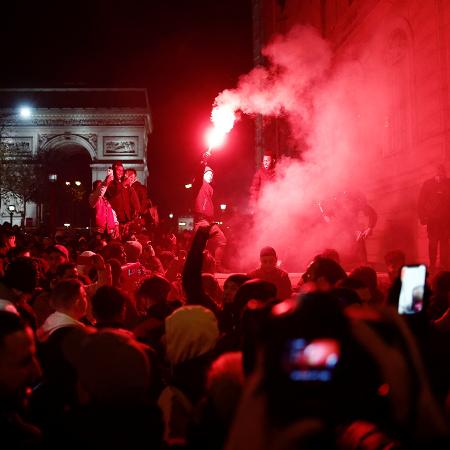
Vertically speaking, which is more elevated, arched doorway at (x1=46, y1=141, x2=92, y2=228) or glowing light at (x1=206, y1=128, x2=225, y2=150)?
arched doorway at (x1=46, y1=141, x2=92, y2=228)

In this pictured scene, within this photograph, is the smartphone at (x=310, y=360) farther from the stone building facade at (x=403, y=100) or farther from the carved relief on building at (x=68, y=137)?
the carved relief on building at (x=68, y=137)

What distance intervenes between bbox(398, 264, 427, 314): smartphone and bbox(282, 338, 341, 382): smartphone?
5.35 ft

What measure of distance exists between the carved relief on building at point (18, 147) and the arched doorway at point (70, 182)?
194 cm

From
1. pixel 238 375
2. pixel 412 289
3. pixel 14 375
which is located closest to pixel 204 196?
pixel 412 289

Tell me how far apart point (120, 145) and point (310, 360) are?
58.8 metres

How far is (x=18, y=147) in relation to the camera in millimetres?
Result: 54938

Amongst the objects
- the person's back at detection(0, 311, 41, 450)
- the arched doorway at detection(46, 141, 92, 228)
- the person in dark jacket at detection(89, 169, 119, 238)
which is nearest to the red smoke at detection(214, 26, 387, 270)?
the person in dark jacket at detection(89, 169, 119, 238)

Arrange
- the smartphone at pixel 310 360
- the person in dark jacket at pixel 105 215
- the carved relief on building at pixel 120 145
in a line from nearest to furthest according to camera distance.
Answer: the smartphone at pixel 310 360, the person in dark jacket at pixel 105 215, the carved relief on building at pixel 120 145

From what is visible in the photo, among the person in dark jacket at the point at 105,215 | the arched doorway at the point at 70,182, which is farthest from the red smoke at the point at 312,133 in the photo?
the arched doorway at the point at 70,182

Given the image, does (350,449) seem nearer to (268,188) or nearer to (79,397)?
(79,397)

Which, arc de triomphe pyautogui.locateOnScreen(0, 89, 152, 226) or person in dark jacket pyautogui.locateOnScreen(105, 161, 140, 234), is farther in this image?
arc de triomphe pyautogui.locateOnScreen(0, 89, 152, 226)

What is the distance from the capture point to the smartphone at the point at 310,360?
1462 millimetres

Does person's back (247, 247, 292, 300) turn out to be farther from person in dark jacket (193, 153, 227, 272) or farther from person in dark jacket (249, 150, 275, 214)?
person in dark jacket (249, 150, 275, 214)

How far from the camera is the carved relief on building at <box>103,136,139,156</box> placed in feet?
191
